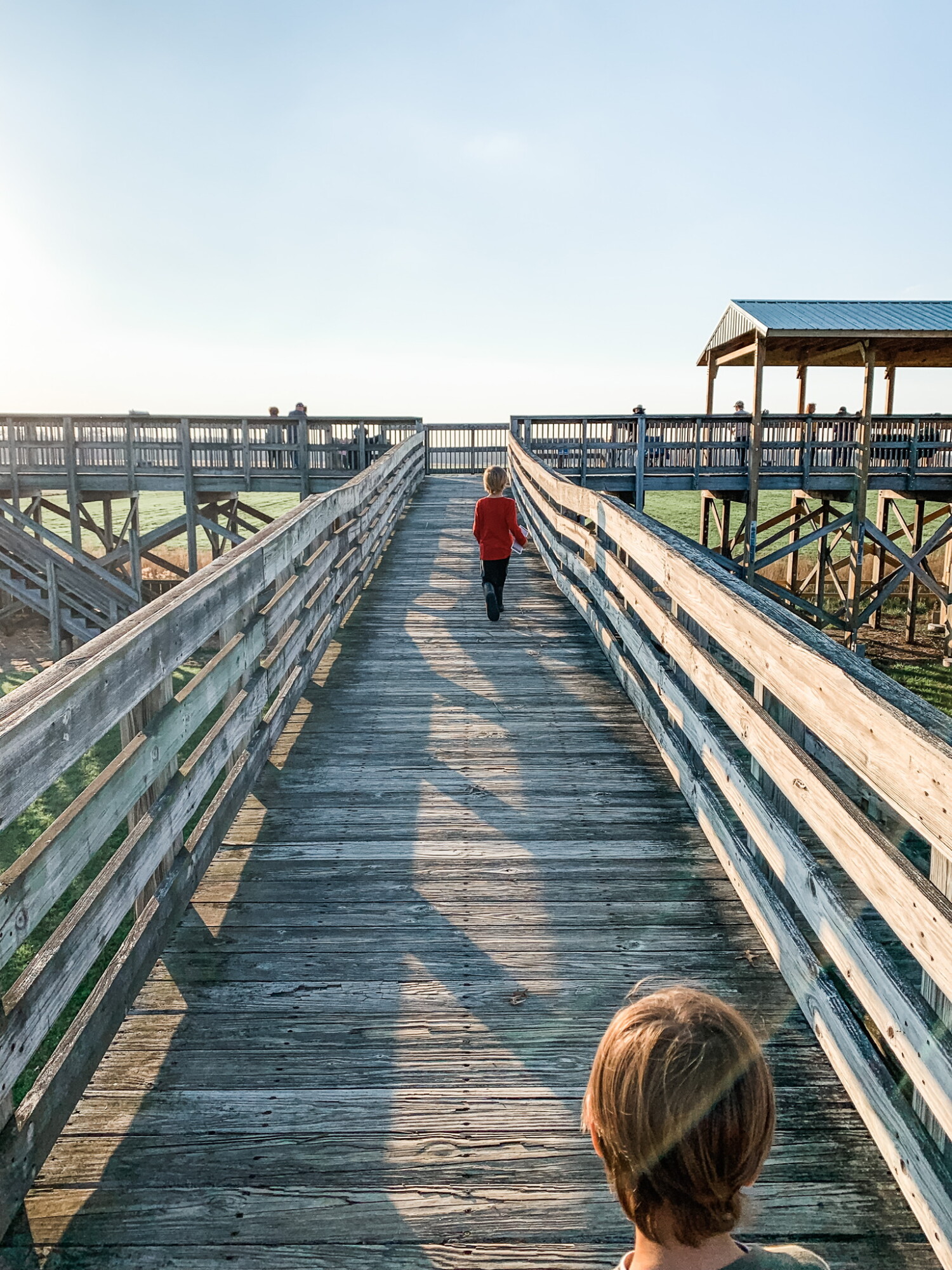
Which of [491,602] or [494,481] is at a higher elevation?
[494,481]

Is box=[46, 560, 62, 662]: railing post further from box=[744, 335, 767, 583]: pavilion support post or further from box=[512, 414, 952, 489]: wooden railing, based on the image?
box=[744, 335, 767, 583]: pavilion support post

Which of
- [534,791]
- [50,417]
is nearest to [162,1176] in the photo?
[534,791]

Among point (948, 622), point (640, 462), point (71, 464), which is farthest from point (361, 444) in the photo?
point (948, 622)

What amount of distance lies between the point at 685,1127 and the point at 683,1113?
0.07 ft

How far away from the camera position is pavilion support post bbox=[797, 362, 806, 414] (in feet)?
73.6

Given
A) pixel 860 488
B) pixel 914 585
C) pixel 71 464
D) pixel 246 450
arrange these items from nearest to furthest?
pixel 860 488
pixel 914 585
pixel 246 450
pixel 71 464

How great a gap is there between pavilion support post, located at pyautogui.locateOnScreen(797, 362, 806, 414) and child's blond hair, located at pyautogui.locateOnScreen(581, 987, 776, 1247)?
888 inches

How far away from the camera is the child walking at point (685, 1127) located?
135cm

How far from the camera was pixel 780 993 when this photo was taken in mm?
3195

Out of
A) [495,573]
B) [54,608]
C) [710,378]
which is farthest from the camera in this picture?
[710,378]

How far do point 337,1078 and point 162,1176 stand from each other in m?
0.52

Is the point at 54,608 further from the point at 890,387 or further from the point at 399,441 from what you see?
the point at 890,387

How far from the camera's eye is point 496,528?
28.0 ft

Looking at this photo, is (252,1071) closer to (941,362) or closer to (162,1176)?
(162,1176)
